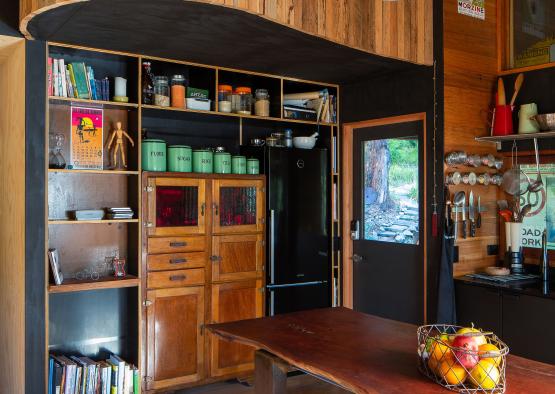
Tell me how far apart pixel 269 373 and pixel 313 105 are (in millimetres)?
2985

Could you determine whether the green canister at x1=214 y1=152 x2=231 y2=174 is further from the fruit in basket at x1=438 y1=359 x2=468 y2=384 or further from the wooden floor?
the fruit in basket at x1=438 y1=359 x2=468 y2=384

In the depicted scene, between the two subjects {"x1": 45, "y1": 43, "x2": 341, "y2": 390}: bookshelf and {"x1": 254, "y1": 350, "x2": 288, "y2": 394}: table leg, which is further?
{"x1": 45, "y1": 43, "x2": 341, "y2": 390}: bookshelf

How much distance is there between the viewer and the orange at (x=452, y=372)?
1744 mm

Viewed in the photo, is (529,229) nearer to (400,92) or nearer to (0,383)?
(400,92)

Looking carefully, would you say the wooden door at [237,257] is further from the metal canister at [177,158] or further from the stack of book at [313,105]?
the stack of book at [313,105]

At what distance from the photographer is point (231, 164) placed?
4496 mm

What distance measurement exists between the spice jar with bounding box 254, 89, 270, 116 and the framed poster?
4.10ft

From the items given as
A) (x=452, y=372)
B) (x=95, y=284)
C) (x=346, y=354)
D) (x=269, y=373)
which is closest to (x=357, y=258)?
(x=95, y=284)

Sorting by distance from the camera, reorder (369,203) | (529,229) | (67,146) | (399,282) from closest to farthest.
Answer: (67,146) → (529,229) → (399,282) → (369,203)

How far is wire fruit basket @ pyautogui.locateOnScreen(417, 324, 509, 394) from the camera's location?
1715mm

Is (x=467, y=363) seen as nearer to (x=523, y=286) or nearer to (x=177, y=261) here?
(x=523, y=286)

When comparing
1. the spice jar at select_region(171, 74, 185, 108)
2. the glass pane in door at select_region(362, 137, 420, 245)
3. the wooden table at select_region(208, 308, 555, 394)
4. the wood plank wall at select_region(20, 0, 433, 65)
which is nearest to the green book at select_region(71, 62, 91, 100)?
the wood plank wall at select_region(20, 0, 433, 65)

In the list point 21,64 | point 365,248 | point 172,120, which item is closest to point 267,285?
point 365,248

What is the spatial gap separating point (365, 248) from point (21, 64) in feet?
9.93
